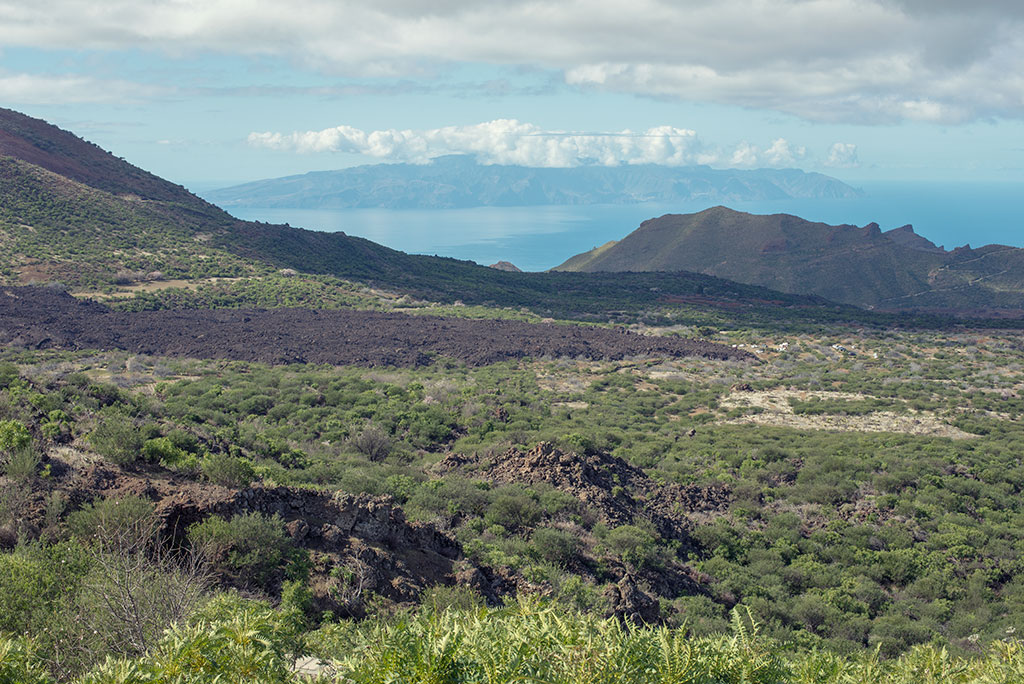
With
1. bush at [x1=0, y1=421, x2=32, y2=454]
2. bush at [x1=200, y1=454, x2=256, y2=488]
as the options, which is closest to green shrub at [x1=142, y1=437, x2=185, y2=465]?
bush at [x1=200, y1=454, x2=256, y2=488]

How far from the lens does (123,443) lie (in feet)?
36.1

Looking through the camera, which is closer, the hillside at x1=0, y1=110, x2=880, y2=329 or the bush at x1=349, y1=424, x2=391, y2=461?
the bush at x1=349, y1=424, x2=391, y2=461

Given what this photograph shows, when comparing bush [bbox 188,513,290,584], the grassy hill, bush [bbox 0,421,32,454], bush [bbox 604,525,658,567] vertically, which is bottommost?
bush [bbox 604,525,658,567]

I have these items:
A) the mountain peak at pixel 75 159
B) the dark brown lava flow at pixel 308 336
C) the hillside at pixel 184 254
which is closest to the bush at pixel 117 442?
the dark brown lava flow at pixel 308 336

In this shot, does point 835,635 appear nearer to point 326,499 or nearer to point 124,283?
point 326,499

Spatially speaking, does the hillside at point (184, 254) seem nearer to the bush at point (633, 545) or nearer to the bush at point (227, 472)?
the bush at point (227, 472)

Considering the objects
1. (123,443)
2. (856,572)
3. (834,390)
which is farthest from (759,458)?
(123,443)

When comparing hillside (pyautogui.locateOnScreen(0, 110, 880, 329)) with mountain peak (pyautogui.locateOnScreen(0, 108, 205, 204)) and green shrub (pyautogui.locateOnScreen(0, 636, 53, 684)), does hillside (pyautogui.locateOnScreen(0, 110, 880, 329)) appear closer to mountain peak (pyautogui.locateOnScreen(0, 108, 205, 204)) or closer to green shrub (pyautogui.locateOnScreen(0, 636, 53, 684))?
mountain peak (pyautogui.locateOnScreen(0, 108, 205, 204))

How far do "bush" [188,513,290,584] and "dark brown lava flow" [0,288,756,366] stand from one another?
24666 mm

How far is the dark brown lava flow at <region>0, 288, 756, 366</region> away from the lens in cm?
3262

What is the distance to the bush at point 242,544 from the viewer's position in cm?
803

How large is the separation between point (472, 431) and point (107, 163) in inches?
2485

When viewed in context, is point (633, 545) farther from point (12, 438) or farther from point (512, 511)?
point (12, 438)

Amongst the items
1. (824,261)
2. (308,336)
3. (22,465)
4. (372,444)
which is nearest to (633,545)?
(372,444)
